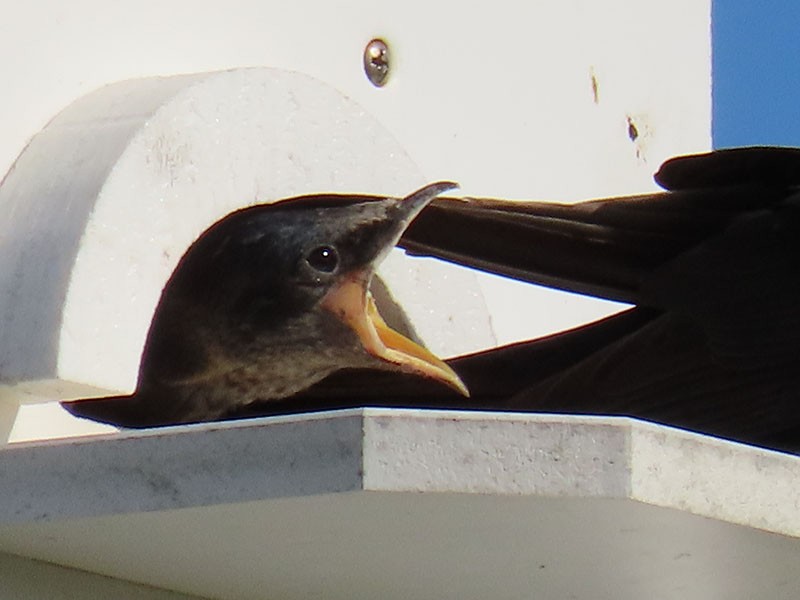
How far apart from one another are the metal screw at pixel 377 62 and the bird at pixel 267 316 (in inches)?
6.5

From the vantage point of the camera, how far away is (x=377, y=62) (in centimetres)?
203

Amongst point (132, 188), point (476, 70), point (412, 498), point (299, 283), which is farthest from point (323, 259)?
point (412, 498)

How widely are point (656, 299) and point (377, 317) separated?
269mm

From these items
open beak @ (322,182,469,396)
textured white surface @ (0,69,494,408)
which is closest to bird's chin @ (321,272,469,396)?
open beak @ (322,182,469,396)

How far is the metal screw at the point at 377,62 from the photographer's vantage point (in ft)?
6.62

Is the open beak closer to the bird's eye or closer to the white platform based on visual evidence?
the bird's eye

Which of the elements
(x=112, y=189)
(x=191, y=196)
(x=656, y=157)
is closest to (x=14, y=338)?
(x=112, y=189)

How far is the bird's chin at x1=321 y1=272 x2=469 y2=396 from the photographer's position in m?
1.79

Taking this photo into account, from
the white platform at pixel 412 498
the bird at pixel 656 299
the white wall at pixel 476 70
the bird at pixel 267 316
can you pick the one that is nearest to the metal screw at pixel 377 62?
the white wall at pixel 476 70

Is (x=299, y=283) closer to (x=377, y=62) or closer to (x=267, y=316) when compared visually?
(x=267, y=316)

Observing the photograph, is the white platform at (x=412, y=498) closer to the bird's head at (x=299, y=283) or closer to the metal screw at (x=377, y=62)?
the bird's head at (x=299, y=283)

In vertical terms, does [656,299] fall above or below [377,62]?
below

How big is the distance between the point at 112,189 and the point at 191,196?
0.14 m

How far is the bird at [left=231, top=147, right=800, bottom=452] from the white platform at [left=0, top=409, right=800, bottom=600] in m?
0.33
